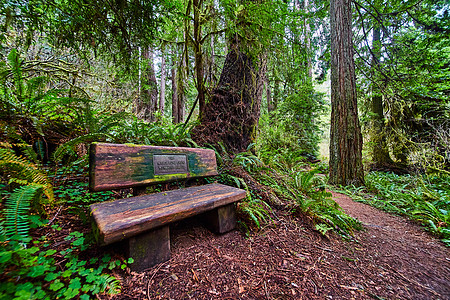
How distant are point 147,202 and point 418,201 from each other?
456 centimetres

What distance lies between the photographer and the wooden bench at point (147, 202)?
3.44 ft

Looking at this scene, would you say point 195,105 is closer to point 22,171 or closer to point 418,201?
point 22,171

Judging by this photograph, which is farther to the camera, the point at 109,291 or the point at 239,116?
the point at 239,116

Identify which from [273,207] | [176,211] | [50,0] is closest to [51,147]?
[50,0]

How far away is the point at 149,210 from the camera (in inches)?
46.8

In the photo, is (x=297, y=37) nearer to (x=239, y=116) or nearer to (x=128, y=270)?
(x=239, y=116)

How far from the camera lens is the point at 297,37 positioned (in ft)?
10.0

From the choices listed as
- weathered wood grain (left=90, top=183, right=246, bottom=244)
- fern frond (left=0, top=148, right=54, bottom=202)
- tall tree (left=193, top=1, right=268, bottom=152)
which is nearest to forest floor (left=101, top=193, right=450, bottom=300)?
weathered wood grain (left=90, top=183, right=246, bottom=244)

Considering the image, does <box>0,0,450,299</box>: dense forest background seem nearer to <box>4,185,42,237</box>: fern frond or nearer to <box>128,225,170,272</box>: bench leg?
<box>4,185,42,237</box>: fern frond

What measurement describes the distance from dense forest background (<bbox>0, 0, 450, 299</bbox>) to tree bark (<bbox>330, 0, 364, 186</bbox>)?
0.09 feet

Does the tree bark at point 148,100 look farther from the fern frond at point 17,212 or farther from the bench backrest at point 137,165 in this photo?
the fern frond at point 17,212

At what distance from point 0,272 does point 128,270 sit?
555 millimetres

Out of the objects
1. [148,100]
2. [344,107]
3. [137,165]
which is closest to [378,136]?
[344,107]

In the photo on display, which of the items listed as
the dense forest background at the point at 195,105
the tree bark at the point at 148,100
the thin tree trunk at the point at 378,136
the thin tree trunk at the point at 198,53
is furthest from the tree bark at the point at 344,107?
the tree bark at the point at 148,100
